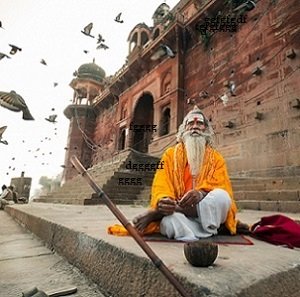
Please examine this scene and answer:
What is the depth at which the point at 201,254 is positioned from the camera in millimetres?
1135

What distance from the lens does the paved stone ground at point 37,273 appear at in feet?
4.80

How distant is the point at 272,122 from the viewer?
784 cm

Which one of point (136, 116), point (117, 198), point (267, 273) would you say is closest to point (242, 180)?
point (117, 198)

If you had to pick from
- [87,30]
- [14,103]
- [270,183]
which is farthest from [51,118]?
[270,183]

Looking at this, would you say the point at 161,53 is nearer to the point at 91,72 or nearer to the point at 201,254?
the point at 91,72

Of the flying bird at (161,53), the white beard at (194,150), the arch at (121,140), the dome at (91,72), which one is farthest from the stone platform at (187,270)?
the dome at (91,72)

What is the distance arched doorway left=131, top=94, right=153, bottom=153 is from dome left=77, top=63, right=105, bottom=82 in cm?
975

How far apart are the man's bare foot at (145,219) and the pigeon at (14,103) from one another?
9.90 ft

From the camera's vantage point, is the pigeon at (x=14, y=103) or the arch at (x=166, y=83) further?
the arch at (x=166, y=83)

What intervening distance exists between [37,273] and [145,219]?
32.5 inches

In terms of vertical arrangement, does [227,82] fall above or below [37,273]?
above

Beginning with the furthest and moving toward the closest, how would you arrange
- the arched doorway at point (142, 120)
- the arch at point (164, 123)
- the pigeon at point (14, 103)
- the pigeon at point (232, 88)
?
the arched doorway at point (142, 120) → the arch at point (164, 123) → the pigeon at point (232, 88) → the pigeon at point (14, 103)

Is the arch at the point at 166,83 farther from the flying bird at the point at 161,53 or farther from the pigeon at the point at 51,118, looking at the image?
the pigeon at the point at 51,118

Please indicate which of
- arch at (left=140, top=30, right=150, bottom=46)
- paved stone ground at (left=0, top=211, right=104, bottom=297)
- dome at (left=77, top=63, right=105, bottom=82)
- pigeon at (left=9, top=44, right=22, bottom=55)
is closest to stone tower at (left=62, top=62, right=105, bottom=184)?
dome at (left=77, top=63, right=105, bottom=82)
